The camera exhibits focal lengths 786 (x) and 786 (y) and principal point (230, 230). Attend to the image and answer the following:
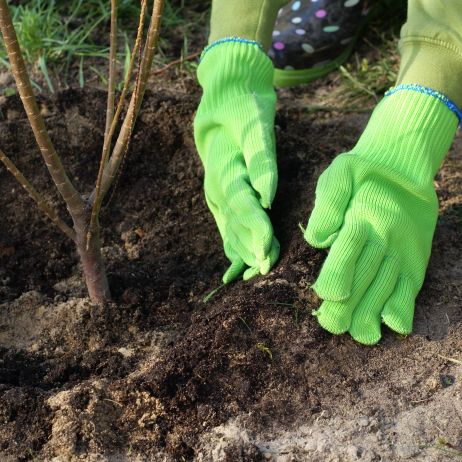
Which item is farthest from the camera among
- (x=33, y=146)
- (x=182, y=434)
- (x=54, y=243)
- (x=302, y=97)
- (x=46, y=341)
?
(x=302, y=97)

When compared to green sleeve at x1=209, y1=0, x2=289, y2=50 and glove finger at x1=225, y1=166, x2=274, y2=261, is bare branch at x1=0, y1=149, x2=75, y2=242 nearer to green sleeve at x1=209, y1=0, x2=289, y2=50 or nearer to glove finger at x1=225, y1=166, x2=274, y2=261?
glove finger at x1=225, y1=166, x2=274, y2=261

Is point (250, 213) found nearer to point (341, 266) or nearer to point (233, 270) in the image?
point (233, 270)

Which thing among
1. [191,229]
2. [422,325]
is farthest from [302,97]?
[422,325]

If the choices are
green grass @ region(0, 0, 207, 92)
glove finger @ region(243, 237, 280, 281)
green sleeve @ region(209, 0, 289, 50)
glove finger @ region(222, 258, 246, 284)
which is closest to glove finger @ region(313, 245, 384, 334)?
glove finger @ region(243, 237, 280, 281)

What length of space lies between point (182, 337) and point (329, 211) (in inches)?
19.1

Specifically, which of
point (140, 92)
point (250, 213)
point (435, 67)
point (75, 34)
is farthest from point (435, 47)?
point (75, 34)

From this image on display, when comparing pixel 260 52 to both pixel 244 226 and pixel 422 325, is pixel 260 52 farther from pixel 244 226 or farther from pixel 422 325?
pixel 422 325

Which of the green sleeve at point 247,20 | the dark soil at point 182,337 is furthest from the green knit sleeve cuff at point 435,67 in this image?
the green sleeve at point 247,20

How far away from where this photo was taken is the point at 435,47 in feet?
7.52

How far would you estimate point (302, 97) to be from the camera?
3059mm

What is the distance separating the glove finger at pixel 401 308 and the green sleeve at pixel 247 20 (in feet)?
3.31

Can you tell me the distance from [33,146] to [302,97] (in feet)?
3.48

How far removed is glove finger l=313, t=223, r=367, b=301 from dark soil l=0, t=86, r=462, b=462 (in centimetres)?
8

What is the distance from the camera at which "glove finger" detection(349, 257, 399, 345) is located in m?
1.88
